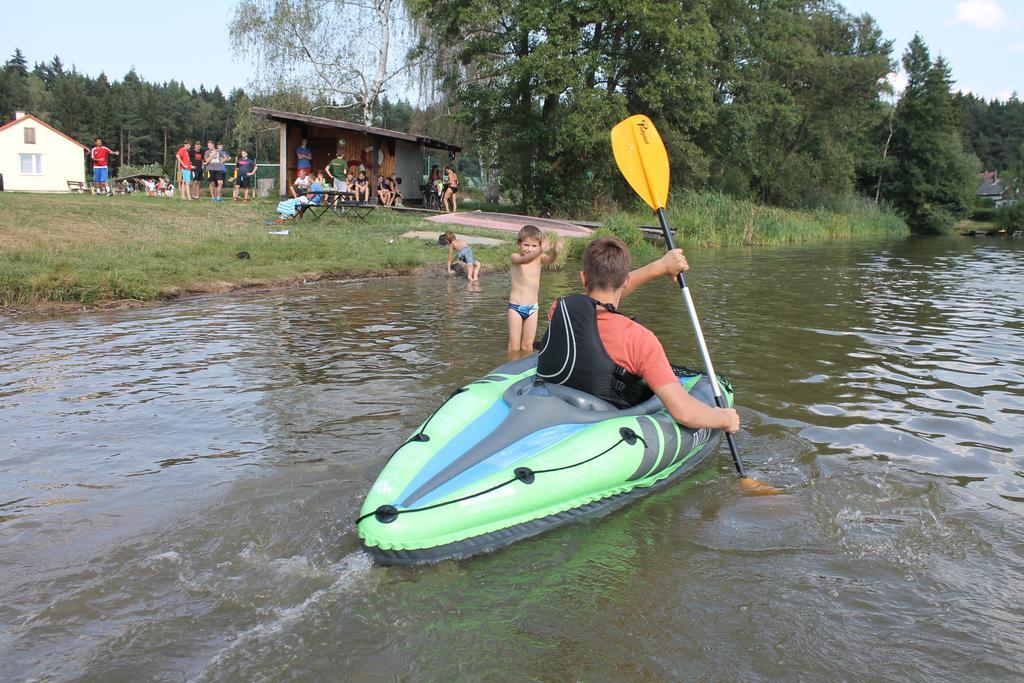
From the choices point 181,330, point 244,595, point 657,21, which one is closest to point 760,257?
point 657,21

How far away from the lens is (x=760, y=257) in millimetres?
18531

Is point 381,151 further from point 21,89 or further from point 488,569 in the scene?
point 21,89

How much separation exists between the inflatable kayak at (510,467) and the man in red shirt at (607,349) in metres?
0.11

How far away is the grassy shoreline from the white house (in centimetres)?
1802

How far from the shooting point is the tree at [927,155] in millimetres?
40312

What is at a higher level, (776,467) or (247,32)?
(247,32)

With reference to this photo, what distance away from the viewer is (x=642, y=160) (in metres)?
6.32

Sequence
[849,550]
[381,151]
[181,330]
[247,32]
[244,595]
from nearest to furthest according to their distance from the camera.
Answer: [244,595]
[849,550]
[181,330]
[381,151]
[247,32]

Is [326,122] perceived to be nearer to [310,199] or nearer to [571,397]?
[310,199]

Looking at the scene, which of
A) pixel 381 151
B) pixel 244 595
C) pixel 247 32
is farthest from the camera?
pixel 247 32

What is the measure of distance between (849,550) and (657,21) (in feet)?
68.8

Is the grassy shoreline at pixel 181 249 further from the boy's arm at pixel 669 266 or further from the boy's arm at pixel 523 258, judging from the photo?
the boy's arm at pixel 669 266

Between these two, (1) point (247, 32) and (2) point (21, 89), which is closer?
(1) point (247, 32)

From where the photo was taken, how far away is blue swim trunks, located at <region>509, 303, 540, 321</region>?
7.05 m
